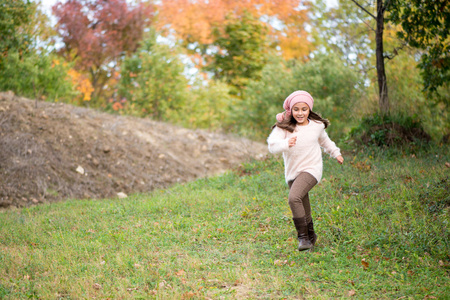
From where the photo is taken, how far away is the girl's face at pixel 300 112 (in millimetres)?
5051

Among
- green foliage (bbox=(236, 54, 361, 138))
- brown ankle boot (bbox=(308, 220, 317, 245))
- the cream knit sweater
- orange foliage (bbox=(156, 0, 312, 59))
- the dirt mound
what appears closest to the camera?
the cream knit sweater

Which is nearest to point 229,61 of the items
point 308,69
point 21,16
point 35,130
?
point 308,69

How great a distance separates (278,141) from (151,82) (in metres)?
12.2

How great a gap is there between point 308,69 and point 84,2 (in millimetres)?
9058

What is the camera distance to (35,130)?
10.3m

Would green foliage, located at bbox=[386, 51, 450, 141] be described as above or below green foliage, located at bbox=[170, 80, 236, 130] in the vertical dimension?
above

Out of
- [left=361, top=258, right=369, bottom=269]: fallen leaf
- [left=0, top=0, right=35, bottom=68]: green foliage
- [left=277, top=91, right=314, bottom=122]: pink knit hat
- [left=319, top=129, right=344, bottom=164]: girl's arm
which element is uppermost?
[left=0, top=0, right=35, bottom=68]: green foliage

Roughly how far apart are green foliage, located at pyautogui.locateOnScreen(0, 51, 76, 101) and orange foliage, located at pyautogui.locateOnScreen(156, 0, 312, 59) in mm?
7854

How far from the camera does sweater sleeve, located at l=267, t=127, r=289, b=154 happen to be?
4773 millimetres

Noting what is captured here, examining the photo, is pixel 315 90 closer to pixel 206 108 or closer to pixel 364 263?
pixel 206 108

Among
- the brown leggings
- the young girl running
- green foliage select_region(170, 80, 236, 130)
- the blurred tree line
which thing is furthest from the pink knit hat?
green foliage select_region(170, 80, 236, 130)

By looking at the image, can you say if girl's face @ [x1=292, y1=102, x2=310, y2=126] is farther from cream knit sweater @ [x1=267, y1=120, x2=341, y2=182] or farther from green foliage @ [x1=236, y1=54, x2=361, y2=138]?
green foliage @ [x1=236, y1=54, x2=361, y2=138]

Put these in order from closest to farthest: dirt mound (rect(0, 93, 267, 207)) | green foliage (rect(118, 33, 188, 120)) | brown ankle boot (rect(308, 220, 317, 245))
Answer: brown ankle boot (rect(308, 220, 317, 245)) → dirt mound (rect(0, 93, 267, 207)) → green foliage (rect(118, 33, 188, 120))

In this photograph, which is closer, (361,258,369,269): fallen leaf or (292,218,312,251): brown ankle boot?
(361,258,369,269): fallen leaf
